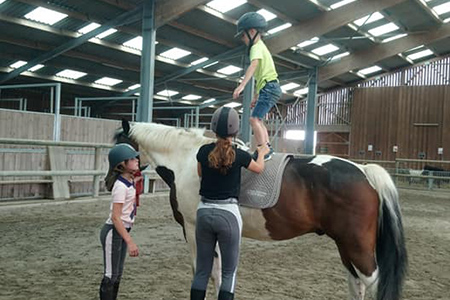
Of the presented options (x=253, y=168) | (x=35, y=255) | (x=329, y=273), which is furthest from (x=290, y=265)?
(x=35, y=255)

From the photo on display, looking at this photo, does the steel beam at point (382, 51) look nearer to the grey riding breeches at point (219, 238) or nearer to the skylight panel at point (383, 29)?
the skylight panel at point (383, 29)

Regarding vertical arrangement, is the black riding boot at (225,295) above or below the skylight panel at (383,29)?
below

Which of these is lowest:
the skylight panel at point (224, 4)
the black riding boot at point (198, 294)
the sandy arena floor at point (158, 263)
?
the sandy arena floor at point (158, 263)

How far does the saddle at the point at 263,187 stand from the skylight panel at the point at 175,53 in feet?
38.7

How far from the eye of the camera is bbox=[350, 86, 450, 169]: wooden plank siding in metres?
20.2

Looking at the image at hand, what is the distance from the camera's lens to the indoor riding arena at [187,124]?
10.9 feet

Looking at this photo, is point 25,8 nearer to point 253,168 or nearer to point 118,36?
point 118,36

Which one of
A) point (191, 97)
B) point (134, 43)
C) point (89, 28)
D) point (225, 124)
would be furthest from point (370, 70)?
point (225, 124)

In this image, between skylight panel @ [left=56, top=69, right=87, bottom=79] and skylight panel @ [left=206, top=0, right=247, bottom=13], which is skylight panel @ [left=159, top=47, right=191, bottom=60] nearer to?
skylight panel @ [left=206, top=0, right=247, bottom=13]

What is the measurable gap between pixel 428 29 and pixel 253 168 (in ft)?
50.2

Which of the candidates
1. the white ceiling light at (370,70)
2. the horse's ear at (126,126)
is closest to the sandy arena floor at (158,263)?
the horse's ear at (126,126)

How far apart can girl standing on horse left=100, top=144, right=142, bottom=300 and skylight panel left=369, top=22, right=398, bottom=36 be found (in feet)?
47.4

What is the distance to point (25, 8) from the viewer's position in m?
10.1

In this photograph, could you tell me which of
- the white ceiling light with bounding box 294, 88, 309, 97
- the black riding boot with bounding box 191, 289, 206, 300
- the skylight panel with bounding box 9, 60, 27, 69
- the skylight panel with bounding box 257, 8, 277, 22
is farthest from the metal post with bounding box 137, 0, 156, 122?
the white ceiling light with bounding box 294, 88, 309, 97
